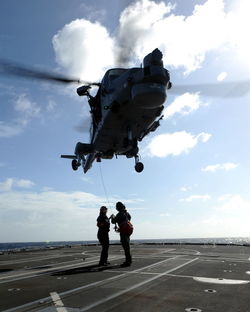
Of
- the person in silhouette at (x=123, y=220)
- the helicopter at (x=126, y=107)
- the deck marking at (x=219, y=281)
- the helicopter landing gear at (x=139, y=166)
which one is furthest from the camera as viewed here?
the helicopter landing gear at (x=139, y=166)

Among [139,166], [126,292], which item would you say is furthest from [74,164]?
[126,292]

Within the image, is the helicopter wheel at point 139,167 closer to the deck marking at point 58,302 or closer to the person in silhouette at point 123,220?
the person in silhouette at point 123,220

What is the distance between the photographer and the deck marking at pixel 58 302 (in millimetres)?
6530

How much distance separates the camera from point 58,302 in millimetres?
7156

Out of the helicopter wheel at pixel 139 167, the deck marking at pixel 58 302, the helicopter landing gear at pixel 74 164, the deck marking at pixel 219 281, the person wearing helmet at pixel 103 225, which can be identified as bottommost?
the deck marking at pixel 58 302

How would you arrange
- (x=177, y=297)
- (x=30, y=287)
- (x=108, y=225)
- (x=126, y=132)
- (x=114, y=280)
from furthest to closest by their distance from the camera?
(x=126, y=132)
(x=108, y=225)
(x=114, y=280)
(x=30, y=287)
(x=177, y=297)

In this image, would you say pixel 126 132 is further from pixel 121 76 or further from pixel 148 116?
pixel 121 76

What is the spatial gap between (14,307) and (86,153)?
22.4m

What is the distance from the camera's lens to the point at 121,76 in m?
21.4

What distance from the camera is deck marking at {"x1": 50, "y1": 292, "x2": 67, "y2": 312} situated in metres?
6.53

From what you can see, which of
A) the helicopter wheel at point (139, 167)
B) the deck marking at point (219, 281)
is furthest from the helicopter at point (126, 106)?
the deck marking at point (219, 281)

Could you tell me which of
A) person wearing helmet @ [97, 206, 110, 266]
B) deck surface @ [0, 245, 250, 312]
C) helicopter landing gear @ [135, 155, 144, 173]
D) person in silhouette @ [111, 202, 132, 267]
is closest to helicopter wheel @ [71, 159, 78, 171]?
helicopter landing gear @ [135, 155, 144, 173]

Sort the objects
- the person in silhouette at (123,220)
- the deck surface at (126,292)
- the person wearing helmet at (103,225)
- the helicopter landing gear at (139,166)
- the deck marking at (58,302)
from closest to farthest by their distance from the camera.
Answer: the deck marking at (58,302), the deck surface at (126,292), the person in silhouette at (123,220), the person wearing helmet at (103,225), the helicopter landing gear at (139,166)

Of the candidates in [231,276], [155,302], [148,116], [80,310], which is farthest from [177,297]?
[148,116]
